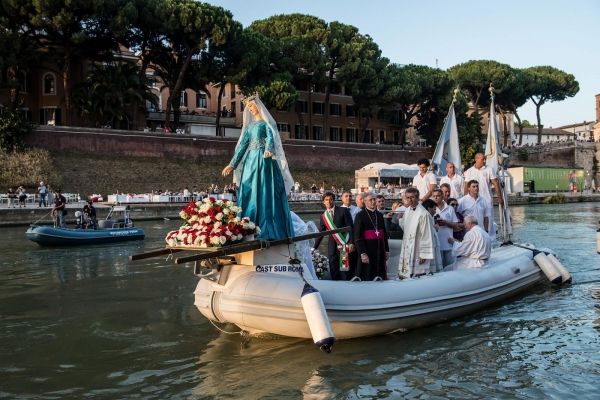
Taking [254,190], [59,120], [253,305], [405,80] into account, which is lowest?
[253,305]

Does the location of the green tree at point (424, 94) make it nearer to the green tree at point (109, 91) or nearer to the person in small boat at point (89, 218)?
the green tree at point (109, 91)

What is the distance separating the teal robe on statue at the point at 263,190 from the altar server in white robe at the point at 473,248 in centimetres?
326

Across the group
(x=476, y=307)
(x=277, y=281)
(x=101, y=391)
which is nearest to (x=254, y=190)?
(x=277, y=281)

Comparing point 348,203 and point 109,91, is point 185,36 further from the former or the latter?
point 348,203

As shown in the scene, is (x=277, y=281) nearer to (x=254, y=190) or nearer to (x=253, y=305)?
(x=253, y=305)

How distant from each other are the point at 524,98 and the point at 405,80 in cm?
2392

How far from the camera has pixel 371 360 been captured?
7.82 meters

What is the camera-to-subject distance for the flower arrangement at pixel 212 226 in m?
7.77

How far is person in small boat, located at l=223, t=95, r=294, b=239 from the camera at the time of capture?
8.60 metres

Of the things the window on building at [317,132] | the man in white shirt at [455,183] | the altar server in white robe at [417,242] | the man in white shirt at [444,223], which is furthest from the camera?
the window on building at [317,132]

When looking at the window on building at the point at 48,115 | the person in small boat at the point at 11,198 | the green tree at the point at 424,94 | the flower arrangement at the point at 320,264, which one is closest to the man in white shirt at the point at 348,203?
the flower arrangement at the point at 320,264

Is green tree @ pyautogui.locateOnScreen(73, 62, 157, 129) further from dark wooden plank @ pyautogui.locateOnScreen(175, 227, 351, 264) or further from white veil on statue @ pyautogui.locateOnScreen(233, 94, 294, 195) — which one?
dark wooden plank @ pyautogui.locateOnScreen(175, 227, 351, 264)

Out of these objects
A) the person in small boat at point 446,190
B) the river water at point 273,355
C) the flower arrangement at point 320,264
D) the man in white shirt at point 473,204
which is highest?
the person in small boat at point 446,190

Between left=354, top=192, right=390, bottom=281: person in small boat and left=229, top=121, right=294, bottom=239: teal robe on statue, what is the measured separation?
4.19 feet
